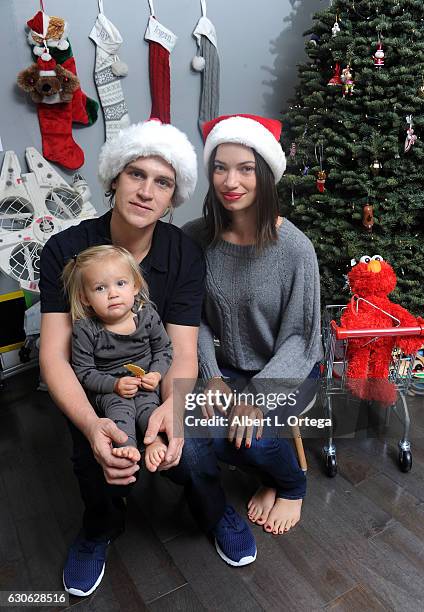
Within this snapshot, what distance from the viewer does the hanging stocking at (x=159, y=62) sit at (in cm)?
259

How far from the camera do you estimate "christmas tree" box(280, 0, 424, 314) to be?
197cm

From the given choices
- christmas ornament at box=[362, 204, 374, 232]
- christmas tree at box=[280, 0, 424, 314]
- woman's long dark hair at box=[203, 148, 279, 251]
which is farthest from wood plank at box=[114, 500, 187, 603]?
christmas ornament at box=[362, 204, 374, 232]

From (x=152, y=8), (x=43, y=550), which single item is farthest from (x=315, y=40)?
(x=43, y=550)

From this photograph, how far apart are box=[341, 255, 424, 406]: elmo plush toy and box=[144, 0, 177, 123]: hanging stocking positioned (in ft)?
5.18

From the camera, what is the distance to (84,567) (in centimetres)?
136

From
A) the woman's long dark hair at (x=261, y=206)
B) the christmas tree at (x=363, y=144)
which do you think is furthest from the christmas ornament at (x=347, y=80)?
the woman's long dark hair at (x=261, y=206)

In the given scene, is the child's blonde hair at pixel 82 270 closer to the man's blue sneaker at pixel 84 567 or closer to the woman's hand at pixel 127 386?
the woman's hand at pixel 127 386

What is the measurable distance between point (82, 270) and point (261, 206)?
53 centimetres

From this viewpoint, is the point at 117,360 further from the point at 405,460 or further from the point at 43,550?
the point at 405,460

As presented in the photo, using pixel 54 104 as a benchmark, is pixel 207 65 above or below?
above

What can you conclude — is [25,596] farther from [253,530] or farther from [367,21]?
[367,21]

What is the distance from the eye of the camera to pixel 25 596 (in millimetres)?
1346

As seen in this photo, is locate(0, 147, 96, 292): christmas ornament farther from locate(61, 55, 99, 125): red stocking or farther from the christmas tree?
the christmas tree

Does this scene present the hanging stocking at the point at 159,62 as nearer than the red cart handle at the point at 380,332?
No
